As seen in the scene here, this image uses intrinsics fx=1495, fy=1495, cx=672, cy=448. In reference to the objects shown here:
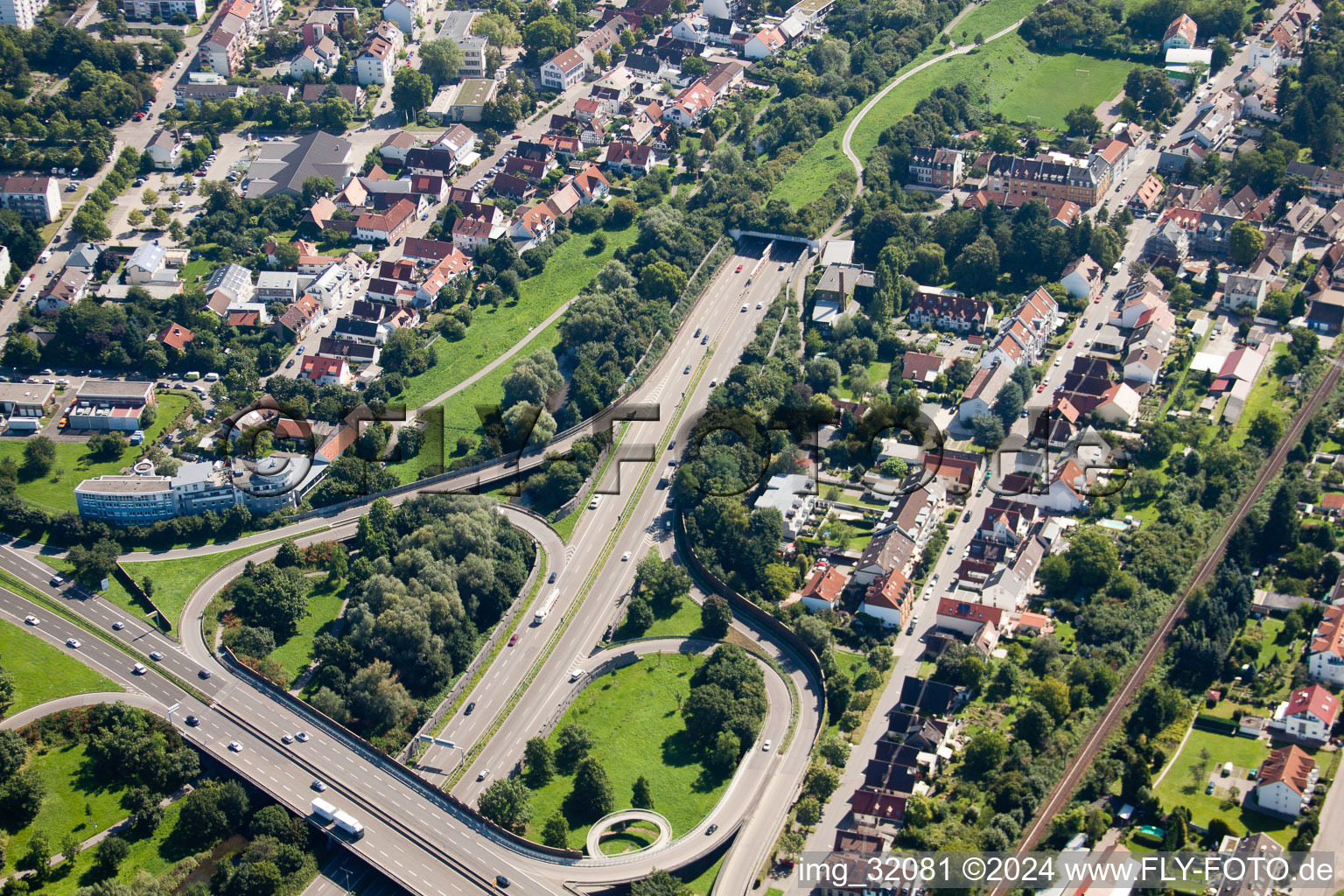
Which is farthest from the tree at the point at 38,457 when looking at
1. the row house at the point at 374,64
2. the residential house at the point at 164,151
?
the row house at the point at 374,64

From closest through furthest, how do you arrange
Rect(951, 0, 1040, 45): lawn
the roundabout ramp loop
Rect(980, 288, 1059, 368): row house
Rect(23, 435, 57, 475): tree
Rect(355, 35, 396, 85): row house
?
1. the roundabout ramp loop
2. Rect(23, 435, 57, 475): tree
3. Rect(980, 288, 1059, 368): row house
4. Rect(355, 35, 396, 85): row house
5. Rect(951, 0, 1040, 45): lawn

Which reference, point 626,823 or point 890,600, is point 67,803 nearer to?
point 626,823

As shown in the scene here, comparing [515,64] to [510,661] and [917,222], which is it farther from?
[510,661]

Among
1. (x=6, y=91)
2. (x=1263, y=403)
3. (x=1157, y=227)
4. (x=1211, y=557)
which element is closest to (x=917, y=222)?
(x=1157, y=227)

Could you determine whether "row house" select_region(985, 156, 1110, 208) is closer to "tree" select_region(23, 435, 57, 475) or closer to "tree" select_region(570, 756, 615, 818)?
"tree" select_region(570, 756, 615, 818)

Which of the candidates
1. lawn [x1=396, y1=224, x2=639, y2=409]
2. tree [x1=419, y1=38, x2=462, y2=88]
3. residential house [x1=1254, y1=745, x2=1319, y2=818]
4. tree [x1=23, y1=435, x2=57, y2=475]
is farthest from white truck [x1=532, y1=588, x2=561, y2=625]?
tree [x1=419, y1=38, x2=462, y2=88]

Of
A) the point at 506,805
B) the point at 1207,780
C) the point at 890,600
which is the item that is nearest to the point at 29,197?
the point at 506,805
